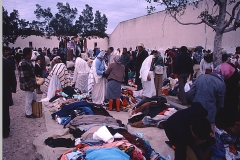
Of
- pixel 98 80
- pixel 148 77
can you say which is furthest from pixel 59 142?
pixel 148 77

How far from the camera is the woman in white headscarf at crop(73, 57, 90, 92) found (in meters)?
8.99

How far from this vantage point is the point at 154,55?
7.95 metres

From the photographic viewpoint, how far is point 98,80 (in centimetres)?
759

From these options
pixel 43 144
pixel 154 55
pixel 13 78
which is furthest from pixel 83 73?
pixel 43 144

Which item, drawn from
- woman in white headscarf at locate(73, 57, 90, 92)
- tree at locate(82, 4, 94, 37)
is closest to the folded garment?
woman in white headscarf at locate(73, 57, 90, 92)

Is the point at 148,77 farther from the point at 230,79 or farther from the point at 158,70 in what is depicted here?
the point at 230,79

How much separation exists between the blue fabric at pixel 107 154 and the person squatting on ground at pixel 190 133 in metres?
0.68

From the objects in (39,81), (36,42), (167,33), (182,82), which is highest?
(167,33)

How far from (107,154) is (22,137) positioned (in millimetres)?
2545

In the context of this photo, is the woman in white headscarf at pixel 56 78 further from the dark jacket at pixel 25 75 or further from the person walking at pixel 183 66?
the person walking at pixel 183 66

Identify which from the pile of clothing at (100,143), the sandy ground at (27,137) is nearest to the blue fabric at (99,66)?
the sandy ground at (27,137)

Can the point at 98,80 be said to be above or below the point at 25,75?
below

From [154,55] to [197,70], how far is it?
9.02ft

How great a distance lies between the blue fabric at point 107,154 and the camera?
3.12 m
